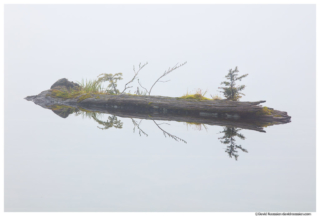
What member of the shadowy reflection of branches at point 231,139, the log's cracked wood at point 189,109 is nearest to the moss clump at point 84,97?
the log's cracked wood at point 189,109


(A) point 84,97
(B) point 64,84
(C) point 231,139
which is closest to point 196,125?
(C) point 231,139

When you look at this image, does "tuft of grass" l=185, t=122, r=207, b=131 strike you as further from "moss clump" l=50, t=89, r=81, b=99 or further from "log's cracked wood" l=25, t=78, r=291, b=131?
"moss clump" l=50, t=89, r=81, b=99

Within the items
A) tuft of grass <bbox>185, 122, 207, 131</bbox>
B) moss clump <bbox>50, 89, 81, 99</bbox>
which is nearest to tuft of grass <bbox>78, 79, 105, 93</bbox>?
moss clump <bbox>50, 89, 81, 99</bbox>

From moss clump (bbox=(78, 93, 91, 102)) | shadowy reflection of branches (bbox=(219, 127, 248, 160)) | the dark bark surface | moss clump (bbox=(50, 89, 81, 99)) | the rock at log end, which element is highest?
the rock at log end

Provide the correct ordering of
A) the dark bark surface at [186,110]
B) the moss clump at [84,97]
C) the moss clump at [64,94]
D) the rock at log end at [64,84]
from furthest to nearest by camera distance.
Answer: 1. the rock at log end at [64,84]
2. the moss clump at [64,94]
3. the moss clump at [84,97]
4. the dark bark surface at [186,110]

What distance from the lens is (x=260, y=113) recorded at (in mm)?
8797

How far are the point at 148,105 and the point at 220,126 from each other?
→ 4143mm

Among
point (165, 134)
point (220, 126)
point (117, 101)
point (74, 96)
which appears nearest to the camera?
point (165, 134)

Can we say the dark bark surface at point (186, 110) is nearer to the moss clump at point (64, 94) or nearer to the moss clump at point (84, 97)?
the moss clump at point (84, 97)

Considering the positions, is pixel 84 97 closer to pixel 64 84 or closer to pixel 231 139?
pixel 64 84

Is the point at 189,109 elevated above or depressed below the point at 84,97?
below

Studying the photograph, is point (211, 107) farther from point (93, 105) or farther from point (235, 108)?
point (93, 105)

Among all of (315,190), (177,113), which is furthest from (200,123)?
(315,190)

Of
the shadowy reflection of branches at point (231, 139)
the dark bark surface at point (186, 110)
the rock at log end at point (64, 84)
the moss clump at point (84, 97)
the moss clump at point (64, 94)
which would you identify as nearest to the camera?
the shadowy reflection of branches at point (231, 139)
